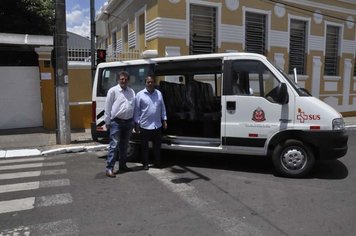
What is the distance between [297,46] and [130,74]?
11115 millimetres

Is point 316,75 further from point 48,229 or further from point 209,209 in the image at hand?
point 48,229

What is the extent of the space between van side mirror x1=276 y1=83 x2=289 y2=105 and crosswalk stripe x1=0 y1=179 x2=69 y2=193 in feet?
12.8

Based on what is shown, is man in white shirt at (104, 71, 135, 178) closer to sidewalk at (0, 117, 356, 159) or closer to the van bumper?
sidewalk at (0, 117, 356, 159)

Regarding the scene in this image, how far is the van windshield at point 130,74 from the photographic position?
26.2 feet

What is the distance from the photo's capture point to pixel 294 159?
6.71m

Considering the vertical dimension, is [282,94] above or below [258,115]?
above

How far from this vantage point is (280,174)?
22.6 feet

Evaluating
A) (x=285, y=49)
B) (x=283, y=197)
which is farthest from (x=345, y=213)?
(x=285, y=49)

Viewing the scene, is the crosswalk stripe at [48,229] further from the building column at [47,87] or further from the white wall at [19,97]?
the white wall at [19,97]

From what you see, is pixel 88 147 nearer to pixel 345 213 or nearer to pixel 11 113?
pixel 11 113

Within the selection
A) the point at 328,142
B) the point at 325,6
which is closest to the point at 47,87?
the point at 328,142

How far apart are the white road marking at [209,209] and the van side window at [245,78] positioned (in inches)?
77.3

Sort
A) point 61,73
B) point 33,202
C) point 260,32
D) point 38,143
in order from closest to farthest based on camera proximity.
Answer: point 33,202 → point 61,73 → point 38,143 → point 260,32

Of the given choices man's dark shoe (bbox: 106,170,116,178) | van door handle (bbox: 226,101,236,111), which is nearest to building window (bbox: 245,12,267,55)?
van door handle (bbox: 226,101,236,111)
